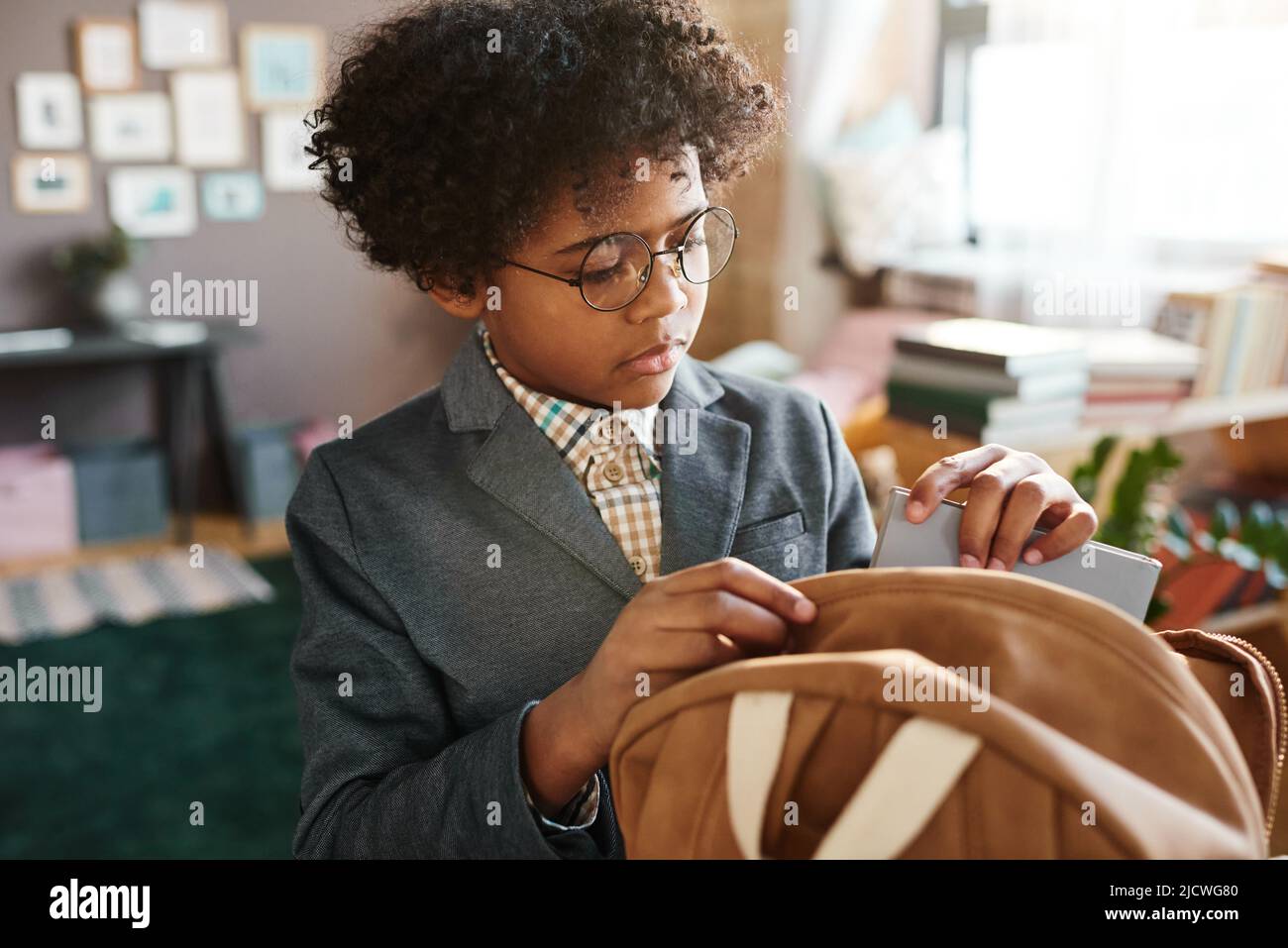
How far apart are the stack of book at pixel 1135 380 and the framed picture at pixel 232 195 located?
130 inches

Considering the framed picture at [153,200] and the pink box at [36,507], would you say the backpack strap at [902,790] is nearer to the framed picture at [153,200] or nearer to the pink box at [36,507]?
the pink box at [36,507]

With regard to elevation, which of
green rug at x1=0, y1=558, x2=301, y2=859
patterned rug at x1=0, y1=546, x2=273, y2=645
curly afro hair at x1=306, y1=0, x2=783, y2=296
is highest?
curly afro hair at x1=306, y1=0, x2=783, y2=296

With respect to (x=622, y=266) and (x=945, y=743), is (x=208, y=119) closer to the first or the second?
(x=622, y=266)

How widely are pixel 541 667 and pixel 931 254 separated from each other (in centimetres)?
342

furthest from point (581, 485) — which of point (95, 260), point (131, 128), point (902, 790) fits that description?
point (131, 128)

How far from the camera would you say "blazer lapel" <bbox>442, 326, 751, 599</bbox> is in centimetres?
92

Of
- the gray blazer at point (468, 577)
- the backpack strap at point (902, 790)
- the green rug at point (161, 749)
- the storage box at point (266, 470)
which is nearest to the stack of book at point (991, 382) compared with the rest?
the gray blazer at point (468, 577)

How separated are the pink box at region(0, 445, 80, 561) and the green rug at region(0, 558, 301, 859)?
0.78 m

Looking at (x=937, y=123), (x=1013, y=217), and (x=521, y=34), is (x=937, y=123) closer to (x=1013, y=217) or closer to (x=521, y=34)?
(x=1013, y=217)

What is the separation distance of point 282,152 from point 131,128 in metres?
0.54

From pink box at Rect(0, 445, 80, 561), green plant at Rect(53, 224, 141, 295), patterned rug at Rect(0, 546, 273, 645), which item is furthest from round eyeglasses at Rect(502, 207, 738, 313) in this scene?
green plant at Rect(53, 224, 141, 295)

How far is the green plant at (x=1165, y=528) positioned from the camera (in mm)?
2010

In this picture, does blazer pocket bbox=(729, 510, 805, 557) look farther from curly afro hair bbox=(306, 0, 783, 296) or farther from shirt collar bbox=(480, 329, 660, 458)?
curly afro hair bbox=(306, 0, 783, 296)
